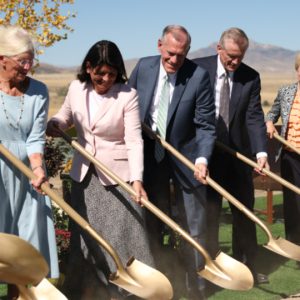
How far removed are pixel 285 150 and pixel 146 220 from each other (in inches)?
67.7

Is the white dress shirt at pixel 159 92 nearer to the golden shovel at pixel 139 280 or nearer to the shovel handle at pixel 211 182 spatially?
the shovel handle at pixel 211 182

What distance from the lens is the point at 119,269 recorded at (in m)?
4.89

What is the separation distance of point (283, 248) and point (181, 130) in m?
1.17

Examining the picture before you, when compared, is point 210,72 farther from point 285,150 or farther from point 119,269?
point 119,269

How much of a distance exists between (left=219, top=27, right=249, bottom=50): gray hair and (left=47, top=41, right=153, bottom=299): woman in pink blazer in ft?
3.37

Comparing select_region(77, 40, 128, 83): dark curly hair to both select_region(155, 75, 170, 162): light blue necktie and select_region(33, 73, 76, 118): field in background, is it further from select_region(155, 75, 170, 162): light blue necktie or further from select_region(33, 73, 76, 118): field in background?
select_region(33, 73, 76, 118): field in background

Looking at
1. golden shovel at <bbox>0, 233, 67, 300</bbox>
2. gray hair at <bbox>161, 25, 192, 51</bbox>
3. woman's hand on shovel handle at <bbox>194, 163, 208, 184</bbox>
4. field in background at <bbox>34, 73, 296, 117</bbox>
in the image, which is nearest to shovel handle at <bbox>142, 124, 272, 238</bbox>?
woman's hand on shovel handle at <bbox>194, 163, 208, 184</bbox>

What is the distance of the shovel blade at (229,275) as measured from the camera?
212 inches

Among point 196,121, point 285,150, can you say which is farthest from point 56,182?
point 196,121

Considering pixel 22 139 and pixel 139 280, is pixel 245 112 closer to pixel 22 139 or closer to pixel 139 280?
pixel 139 280

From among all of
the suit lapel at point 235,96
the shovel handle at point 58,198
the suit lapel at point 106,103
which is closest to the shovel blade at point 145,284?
the shovel handle at point 58,198

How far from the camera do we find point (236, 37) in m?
5.87

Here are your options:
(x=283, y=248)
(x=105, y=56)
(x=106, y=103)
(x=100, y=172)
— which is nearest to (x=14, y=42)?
(x=105, y=56)

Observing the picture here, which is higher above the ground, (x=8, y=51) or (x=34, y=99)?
(x=8, y=51)
